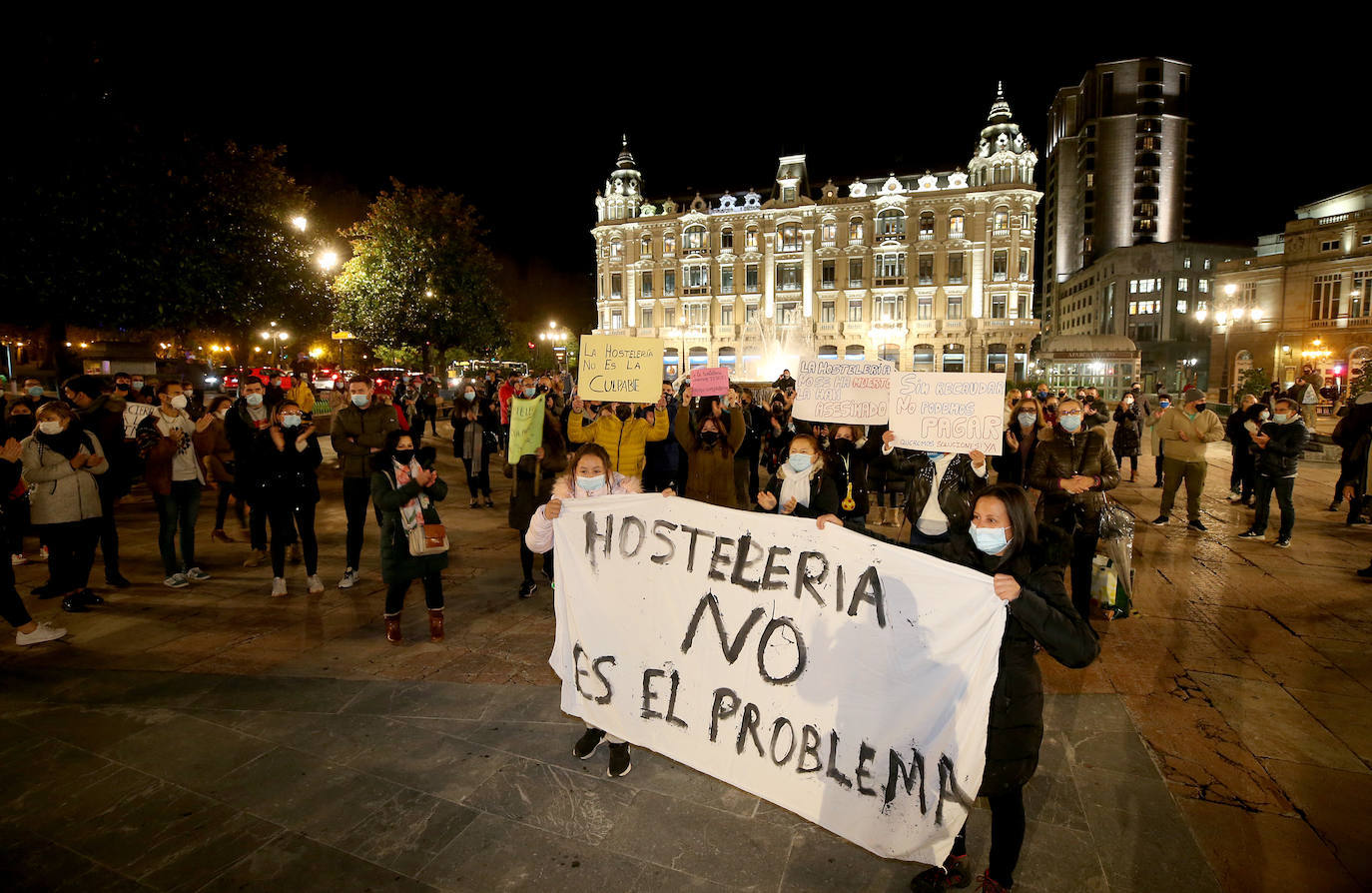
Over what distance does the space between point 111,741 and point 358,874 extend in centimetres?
224

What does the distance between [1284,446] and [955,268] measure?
53.2 metres

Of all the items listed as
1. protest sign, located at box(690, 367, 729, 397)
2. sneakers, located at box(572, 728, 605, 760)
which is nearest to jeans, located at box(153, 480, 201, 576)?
sneakers, located at box(572, 728, 605, 760)

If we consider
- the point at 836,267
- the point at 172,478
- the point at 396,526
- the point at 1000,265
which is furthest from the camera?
the point at 836,267

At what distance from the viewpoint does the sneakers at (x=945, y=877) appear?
9.20 ft

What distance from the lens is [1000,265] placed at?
181 feet

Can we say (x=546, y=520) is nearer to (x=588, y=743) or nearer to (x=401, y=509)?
(x=588, y=743)

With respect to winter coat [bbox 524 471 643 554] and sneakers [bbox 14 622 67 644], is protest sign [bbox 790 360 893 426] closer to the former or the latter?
winter coat [bbox 524 471 643 554]

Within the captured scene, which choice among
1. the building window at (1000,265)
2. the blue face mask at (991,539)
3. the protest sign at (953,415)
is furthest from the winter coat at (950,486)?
the building window at (1000,265)

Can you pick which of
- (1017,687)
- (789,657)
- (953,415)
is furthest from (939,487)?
(1017,687)

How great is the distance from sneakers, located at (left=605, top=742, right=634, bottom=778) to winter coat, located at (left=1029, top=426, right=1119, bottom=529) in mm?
4014

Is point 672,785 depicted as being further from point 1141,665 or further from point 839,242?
point 839,242

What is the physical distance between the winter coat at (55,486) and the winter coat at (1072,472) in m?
8.60

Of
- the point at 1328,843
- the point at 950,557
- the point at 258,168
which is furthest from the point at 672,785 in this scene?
the point at 258,168

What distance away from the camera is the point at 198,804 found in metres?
3.37
